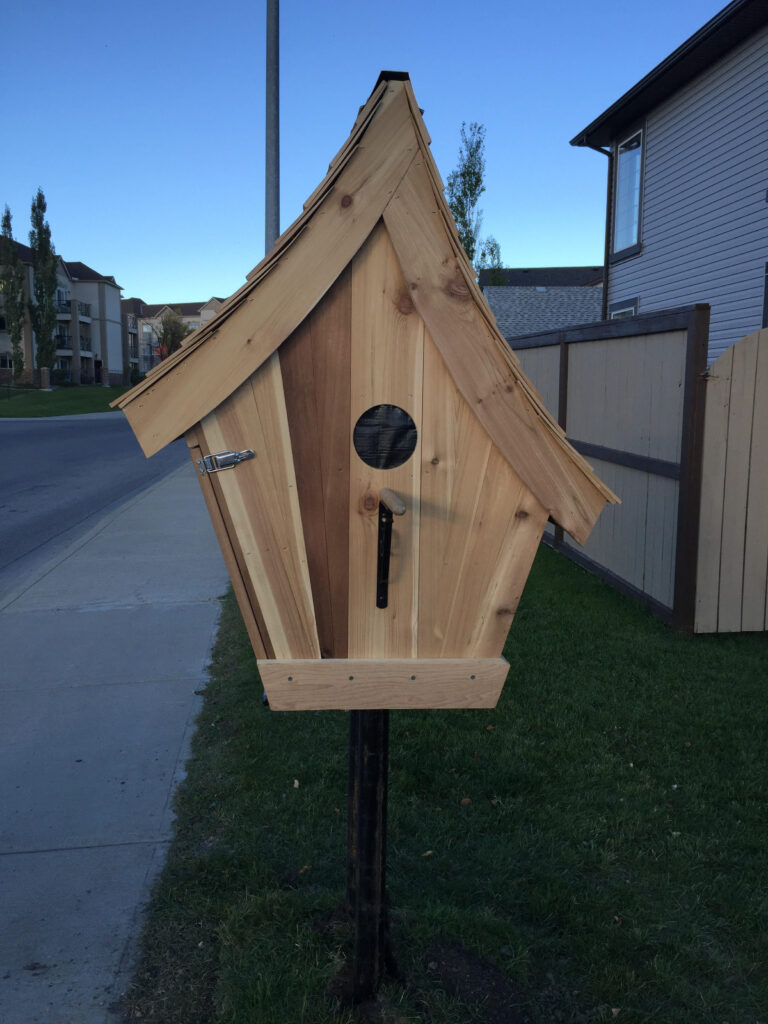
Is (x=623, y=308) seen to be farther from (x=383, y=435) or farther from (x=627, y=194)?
(x=383, y=435)

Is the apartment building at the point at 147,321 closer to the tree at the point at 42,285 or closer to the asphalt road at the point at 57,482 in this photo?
the tree at the point at 42,285

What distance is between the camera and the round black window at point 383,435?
6.76 ft

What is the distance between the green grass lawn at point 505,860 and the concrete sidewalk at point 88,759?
153mm

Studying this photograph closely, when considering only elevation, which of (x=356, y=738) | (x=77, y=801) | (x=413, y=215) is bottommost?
(x=77, y=801)

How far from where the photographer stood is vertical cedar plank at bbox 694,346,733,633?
5.38 m

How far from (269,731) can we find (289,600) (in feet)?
7.34

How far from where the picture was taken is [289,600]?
2.12 meters

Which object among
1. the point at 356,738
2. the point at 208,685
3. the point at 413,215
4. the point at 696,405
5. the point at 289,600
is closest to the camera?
the point at 413,215

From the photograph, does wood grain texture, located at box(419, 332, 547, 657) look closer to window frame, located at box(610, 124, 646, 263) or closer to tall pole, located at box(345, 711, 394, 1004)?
tall pole, located at box(345, 711, 394, 1004)

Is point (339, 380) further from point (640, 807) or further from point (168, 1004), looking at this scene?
point (640, 807)

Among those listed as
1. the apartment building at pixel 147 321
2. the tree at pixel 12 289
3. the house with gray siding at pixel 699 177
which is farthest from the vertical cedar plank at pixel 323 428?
the apartment building at pixel 147 321

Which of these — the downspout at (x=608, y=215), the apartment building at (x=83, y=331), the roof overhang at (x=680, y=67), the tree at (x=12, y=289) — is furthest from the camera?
the apartment building at (x=83, y=331)

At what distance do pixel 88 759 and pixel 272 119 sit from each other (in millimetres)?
7805

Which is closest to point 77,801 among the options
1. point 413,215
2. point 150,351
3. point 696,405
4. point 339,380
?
point 339,380
